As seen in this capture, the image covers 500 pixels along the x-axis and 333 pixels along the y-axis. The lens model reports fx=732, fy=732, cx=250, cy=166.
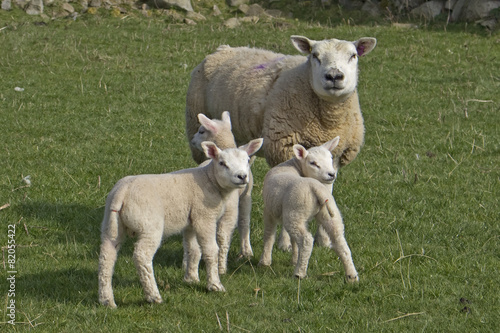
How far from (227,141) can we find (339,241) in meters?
1.42

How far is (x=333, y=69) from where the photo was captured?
675 centimetres

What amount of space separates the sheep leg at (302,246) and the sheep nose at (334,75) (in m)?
1.74

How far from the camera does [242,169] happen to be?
538 cm

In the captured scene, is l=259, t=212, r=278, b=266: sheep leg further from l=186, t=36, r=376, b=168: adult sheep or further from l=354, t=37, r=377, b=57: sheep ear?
l=354, t=37, r=377, b=57: sheep ear

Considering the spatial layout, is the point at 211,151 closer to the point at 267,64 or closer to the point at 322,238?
the point at 322,238

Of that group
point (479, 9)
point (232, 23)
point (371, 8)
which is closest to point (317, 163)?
point (479, 9)

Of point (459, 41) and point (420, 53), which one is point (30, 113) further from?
point (459, 41)

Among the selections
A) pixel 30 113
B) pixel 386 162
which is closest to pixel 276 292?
pixel 386 162

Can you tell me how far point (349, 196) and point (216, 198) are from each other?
3.01 meters

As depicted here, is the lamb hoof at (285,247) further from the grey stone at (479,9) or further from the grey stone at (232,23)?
the grey stone at (479,9)

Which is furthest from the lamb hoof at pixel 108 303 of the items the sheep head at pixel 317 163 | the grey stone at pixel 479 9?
the grey stone at pixel 479 9

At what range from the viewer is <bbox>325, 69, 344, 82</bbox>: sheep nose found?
22.1 ft

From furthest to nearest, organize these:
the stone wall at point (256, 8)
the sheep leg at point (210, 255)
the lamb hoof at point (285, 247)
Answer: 1. the stone wall at point (256, 8)
2. the lamb hoof at point (285, 247)
3. the sheep leg at point (210, 255)

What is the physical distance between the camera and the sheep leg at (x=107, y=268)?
16.5 feet
